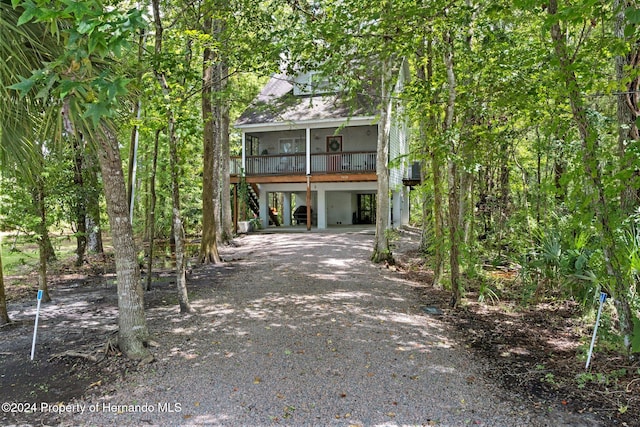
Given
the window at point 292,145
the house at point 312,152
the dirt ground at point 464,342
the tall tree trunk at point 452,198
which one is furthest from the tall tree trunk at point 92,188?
the window at point 292,145

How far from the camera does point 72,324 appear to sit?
19.3 ft

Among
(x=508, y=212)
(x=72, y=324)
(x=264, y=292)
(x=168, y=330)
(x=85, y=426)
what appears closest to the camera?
(x=85, y=426)

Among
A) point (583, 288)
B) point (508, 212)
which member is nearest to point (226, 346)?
point (583, 288)

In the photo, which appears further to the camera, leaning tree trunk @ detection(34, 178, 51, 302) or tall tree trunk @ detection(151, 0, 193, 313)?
leaning tree trunk @ detection(34, 178, 51, 302)

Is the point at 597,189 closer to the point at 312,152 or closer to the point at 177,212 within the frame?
the point at 177,212

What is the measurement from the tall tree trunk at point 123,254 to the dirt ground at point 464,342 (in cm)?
22

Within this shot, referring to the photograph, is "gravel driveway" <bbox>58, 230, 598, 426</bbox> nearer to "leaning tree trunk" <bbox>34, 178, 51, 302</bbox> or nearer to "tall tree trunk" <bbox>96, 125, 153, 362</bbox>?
"tall tree trunk" <bbox>96, 125, 153, 362</bbox>

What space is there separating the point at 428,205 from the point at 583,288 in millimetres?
4463

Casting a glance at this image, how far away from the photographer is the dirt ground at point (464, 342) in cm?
355

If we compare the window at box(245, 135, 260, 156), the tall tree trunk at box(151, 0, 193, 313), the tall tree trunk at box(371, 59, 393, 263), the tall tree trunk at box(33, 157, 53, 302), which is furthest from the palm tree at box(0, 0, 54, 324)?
the window at box(245, 135, 260, 156)

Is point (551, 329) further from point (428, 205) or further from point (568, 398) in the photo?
point (428, 205)

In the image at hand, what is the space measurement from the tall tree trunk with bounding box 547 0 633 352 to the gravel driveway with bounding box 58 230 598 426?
1.45 meters

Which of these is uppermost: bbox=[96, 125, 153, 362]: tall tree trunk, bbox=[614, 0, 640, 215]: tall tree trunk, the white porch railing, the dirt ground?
the white porch railing

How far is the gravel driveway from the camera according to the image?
10.8 feet
